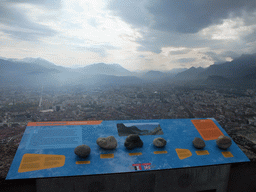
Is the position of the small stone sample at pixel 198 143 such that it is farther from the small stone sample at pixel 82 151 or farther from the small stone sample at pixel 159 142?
the small stone sample at pixel 82 151

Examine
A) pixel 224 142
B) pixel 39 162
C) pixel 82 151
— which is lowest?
pixel 39 162

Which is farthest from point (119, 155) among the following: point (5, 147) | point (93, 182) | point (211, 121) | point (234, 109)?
point (234, 109)

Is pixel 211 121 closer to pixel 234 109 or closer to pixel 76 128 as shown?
pixel 76 128

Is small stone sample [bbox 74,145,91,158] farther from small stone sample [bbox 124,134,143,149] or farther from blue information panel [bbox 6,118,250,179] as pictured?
small stone sample [bbox 124,134,143,149]

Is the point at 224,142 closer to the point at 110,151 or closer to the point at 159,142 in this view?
the point at 159,142

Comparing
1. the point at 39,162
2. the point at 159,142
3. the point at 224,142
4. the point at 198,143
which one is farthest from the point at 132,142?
the point at 224,142

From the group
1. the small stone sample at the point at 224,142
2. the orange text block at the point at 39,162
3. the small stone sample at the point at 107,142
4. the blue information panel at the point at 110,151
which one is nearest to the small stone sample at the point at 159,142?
the blue information panel at the point at 110,151
